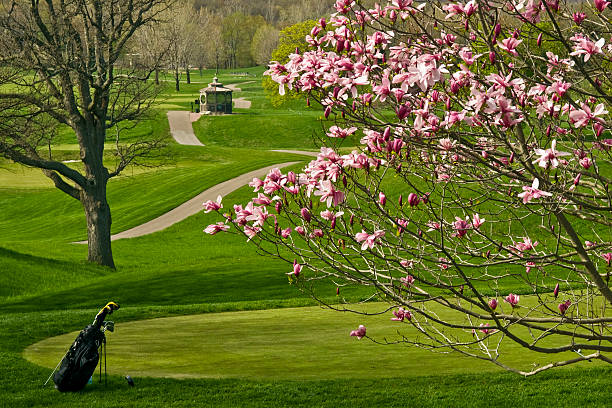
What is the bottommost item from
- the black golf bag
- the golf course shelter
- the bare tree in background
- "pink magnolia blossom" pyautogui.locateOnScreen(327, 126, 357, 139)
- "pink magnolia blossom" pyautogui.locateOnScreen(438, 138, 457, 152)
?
the black golf bag

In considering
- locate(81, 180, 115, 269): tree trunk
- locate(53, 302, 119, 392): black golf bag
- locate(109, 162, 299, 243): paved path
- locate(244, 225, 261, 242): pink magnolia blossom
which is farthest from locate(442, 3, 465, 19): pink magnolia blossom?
locate(109, 162, 299, 243): paved path

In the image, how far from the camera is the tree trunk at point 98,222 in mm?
28328

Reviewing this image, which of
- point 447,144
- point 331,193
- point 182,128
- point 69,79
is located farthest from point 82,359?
point 182,128

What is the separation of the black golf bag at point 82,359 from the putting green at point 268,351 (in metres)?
0.89

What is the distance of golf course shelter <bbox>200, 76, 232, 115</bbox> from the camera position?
284 feet

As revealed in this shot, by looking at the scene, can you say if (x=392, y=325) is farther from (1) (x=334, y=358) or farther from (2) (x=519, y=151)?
(2) (x=519, y=151)

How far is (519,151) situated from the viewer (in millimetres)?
7102

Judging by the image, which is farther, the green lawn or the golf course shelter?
the golf course shelter

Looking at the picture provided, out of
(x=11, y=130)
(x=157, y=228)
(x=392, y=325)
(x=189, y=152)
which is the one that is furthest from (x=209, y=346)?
(x=189, y=152)

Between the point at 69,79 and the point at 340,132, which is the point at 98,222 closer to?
the point at 69,79

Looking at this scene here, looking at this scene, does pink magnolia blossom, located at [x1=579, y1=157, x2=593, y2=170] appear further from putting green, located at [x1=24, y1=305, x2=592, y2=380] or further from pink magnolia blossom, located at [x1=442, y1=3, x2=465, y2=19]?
putting green, located at [x1=24, y1=305, x2=592, y2=380]

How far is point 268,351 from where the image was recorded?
1259 centimetres

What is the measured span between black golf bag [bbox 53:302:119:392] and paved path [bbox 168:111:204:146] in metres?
61.3

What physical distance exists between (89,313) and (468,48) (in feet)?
44.3
